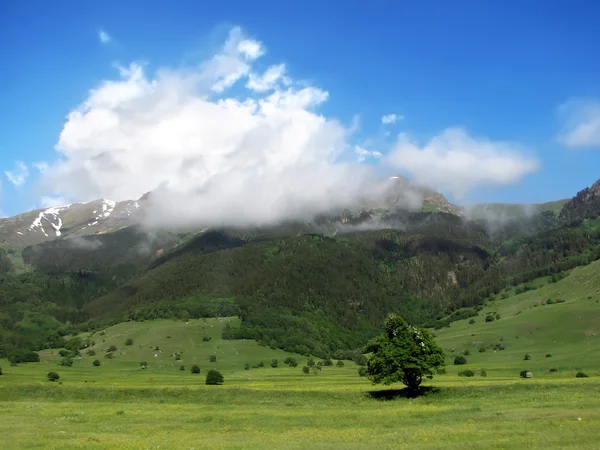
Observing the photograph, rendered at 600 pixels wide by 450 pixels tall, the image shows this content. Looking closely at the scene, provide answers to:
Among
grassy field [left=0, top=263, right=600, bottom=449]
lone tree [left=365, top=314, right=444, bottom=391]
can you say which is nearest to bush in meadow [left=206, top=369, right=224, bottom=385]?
grassy field [left=0, top=263, right=600, bottom=449]

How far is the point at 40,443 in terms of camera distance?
40812mm

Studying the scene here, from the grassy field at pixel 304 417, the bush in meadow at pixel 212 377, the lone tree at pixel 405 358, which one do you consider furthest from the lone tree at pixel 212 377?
the lone tree at pixel 405 358

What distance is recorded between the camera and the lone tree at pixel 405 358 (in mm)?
72250

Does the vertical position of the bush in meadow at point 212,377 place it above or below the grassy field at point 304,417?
below

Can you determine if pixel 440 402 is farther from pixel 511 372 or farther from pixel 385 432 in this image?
pixel 511 372

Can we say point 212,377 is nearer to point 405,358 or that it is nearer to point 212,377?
point 212,377

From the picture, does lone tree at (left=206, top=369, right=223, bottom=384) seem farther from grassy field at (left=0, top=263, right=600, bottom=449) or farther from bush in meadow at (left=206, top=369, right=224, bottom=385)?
grassy field at (left=0, top=263, right=600, bottom=449)

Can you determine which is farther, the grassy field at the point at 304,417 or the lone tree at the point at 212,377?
the lone tree at the point at 212,377

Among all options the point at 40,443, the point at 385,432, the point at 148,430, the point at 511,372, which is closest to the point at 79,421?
the point at 148,430

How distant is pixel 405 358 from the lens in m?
72.4

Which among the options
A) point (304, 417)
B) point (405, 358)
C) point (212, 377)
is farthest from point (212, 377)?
point (304, 417)

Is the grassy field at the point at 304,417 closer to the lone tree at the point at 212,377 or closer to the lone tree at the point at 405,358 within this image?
the lone tree at the point at 405,358

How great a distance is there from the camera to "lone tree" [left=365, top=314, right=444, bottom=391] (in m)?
72.2

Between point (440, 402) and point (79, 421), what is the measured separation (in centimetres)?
4575
